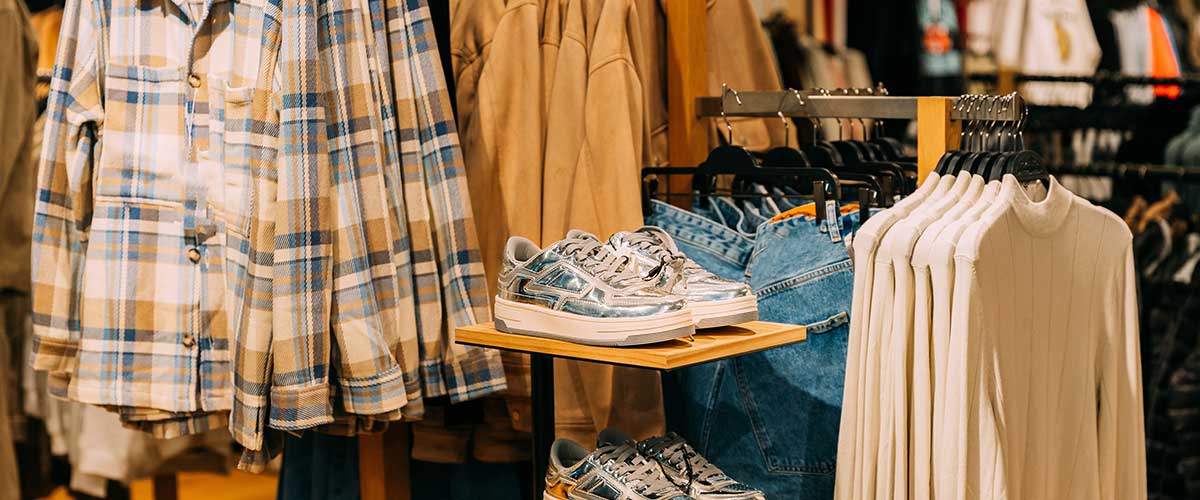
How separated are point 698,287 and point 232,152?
2.54ft

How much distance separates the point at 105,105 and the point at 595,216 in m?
0.84

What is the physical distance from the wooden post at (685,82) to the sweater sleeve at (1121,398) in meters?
0.81

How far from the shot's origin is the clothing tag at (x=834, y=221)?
1.99m

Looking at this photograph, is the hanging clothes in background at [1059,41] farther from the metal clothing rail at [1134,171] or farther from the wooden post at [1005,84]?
the metal clothing rail at [1134,171]

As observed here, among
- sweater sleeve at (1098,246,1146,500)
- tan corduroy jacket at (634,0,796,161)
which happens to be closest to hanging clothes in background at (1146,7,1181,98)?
tan corduroy jacket at (634,0,796,161)

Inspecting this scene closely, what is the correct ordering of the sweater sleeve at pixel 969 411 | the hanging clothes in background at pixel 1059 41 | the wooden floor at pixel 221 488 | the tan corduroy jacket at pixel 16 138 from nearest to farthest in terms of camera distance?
the sweater sleeve at pixel 969 411 → the tan corduroy jacket at pixel 16 138 → the wooden floor at pixel 221 488 → the hanging clothes in background at pixel 1059 41

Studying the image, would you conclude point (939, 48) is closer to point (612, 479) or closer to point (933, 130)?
point (933, 130)

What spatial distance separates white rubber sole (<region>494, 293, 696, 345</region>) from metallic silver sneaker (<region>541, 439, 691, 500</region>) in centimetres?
21

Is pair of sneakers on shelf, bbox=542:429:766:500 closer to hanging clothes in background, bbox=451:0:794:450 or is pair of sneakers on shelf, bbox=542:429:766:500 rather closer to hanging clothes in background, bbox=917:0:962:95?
hanging clothes in background, bbox=451:0:794:450

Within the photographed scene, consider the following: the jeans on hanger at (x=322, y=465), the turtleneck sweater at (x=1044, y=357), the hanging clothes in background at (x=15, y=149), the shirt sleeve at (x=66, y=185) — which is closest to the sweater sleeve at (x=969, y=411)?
the turtleneck sweater at (x=1044, y=357)

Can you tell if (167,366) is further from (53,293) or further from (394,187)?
(394,187)

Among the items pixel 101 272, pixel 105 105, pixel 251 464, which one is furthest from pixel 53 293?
pixel 251 464

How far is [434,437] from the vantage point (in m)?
2.25

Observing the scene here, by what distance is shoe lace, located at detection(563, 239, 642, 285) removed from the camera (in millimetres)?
1620
